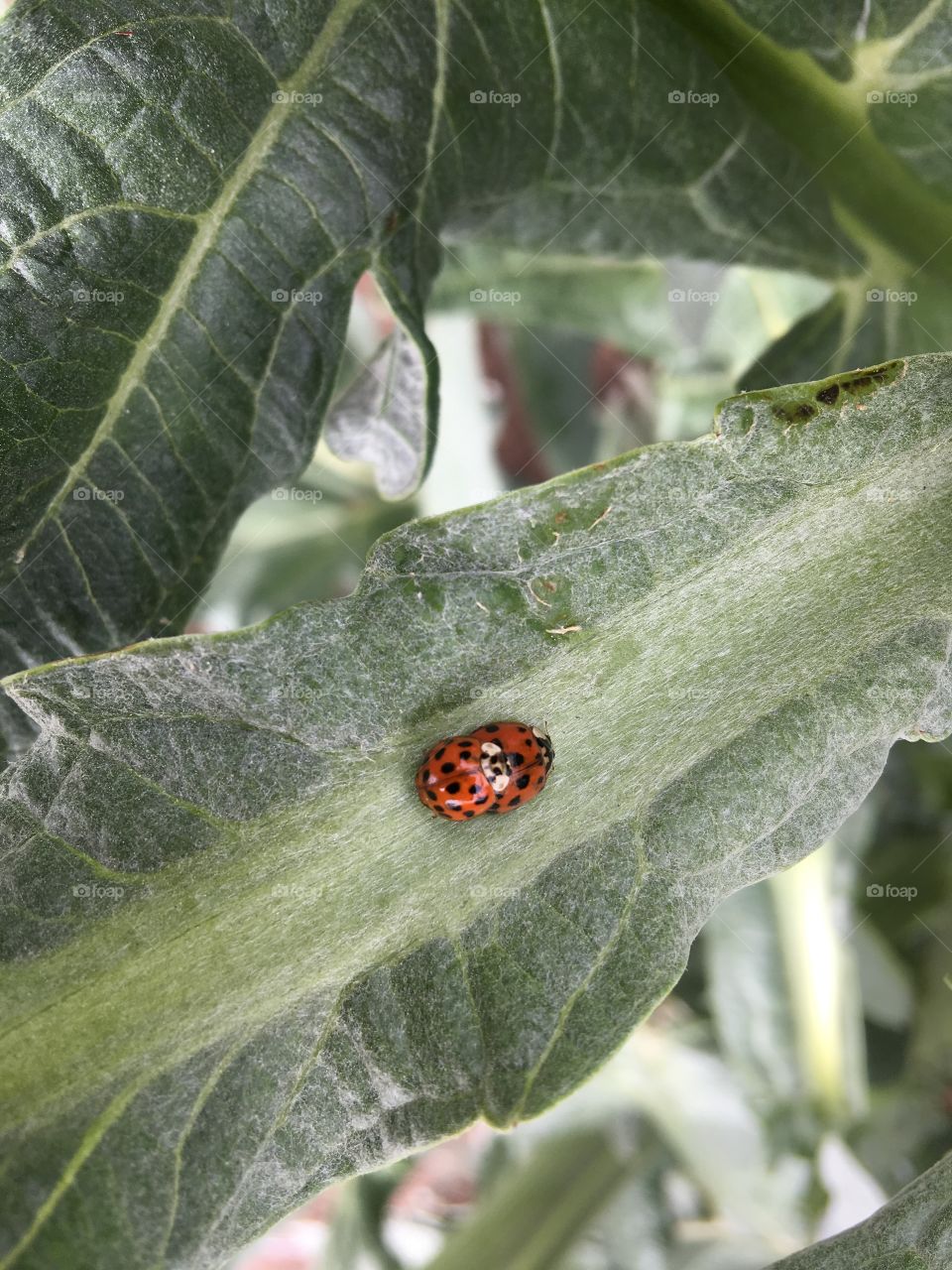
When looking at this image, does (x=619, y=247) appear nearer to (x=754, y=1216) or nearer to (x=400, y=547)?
(x=400, y=547)

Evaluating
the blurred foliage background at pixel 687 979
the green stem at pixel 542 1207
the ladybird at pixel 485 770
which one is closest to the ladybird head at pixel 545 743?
the ladybird at pixel 485 770

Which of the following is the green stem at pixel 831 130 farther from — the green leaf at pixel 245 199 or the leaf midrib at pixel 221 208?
the leaf midrib at pixel 221 208

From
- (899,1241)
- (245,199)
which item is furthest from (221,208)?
(899,1241)

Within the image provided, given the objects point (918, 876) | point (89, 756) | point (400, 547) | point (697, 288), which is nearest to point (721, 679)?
point (400, 547)

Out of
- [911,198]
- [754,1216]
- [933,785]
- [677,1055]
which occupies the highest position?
[911,198]

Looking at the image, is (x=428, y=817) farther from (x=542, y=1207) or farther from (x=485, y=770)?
(x=542, y=1207)

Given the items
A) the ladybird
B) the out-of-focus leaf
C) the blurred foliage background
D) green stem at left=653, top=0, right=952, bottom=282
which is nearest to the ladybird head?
the ladybird

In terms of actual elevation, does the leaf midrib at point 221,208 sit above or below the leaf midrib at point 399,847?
above
